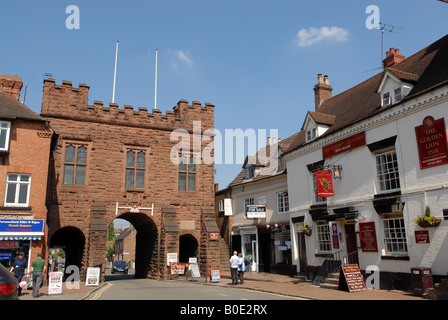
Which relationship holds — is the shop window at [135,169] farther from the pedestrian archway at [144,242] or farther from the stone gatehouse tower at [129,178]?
the pedestrian archway at [144,242]

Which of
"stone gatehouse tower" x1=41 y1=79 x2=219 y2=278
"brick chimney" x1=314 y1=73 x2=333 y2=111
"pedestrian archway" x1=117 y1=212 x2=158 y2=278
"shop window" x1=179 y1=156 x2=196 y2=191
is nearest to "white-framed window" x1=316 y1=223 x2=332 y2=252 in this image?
"stone gatehouse tower" x1=41 y1=79 x2=219 y2=278

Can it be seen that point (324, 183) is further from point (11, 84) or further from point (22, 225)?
point (11, 84)

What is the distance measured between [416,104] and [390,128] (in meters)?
1.55

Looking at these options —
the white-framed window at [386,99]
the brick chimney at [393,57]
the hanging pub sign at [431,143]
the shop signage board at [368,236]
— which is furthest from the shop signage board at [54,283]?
the brick chimney at [393,57]

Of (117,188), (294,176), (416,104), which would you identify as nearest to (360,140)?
(416,104)

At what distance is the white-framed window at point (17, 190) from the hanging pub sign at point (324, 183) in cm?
1499

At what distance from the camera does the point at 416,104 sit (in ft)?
48.5

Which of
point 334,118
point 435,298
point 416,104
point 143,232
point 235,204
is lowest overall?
point 435,298

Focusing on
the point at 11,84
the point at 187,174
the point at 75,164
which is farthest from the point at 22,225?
the point at 187,174

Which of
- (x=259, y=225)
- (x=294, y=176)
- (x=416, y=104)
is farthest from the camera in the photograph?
(x=259, y=225)

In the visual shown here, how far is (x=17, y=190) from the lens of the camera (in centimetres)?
1941

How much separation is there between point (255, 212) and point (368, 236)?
37.3 ft

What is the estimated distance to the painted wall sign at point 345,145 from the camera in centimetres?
1743
